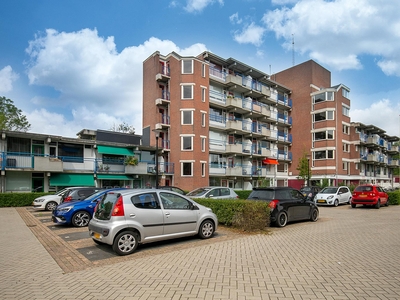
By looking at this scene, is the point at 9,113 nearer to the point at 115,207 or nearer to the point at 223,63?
the point at 223,63

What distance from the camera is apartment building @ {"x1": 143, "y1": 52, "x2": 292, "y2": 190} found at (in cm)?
3192

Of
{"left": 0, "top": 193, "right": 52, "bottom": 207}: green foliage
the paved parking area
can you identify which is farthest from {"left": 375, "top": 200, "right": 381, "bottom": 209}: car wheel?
{"left": 0, "top": 193, "right": 52, "bottom": 207}: green foliage

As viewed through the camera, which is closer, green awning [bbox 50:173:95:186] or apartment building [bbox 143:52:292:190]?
green awning [bbox 50:173:95:186]

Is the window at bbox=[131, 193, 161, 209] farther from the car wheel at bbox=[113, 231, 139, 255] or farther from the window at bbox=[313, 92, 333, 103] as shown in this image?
the window at bbox=[313, 92, 333, 103]

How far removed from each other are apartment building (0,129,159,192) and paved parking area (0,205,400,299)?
1502 cm

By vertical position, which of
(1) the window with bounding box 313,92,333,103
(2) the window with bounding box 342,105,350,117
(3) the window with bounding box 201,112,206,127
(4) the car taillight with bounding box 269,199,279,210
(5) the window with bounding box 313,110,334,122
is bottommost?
(4) the car taillight with bounding box 269,199,279,210

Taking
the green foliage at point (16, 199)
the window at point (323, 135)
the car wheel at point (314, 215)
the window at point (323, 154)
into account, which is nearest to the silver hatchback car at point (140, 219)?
the car wheel at point (314, 215)

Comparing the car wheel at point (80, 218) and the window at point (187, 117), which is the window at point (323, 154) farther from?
the car wheel at point (80, 218)

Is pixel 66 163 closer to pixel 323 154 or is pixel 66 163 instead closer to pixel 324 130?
pixel 323 154

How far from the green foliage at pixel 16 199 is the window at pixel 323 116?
37.6 meters

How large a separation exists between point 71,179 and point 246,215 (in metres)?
19.4

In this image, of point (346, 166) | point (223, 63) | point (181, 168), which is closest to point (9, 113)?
point (181, 168)

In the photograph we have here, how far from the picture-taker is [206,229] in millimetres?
9164

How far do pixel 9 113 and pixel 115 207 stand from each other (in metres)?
44.0
